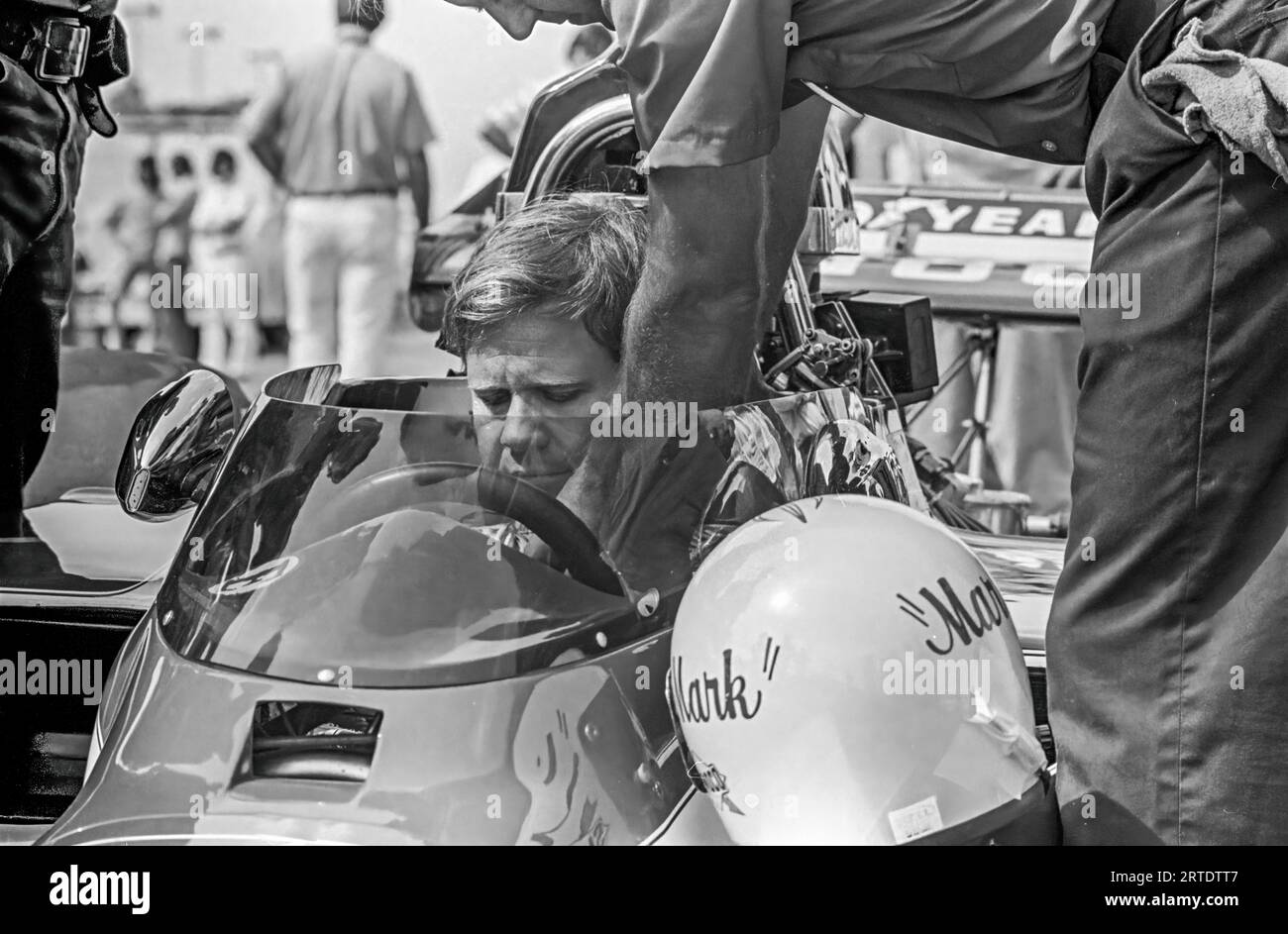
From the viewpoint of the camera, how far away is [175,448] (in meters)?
2.17

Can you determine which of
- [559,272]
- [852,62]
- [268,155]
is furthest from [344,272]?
[852,62]

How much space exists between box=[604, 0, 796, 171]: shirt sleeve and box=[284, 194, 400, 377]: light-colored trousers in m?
4.10

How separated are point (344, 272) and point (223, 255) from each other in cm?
103

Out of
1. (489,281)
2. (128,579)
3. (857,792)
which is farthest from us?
(128,579)

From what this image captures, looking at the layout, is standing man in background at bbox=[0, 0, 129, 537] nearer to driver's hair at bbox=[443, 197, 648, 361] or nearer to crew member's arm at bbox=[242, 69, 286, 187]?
driver's hair at bbox=[443, 197, 648, 361]

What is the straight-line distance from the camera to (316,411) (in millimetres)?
1862

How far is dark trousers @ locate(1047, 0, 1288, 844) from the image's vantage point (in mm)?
1702

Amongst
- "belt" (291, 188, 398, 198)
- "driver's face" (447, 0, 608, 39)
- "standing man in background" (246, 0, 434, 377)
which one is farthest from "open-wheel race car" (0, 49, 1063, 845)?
"belt" (291, 188, 398, 198)

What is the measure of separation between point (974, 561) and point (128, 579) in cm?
177

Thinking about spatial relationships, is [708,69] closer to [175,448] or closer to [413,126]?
[175,448]

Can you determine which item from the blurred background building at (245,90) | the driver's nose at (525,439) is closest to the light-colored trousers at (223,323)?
the blurred background building at (245,90)

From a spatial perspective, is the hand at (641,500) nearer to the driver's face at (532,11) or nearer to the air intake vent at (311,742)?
the air intake vent at (311,742)

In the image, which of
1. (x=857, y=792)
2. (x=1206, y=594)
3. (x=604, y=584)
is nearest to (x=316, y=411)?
(x=604, y=584)
